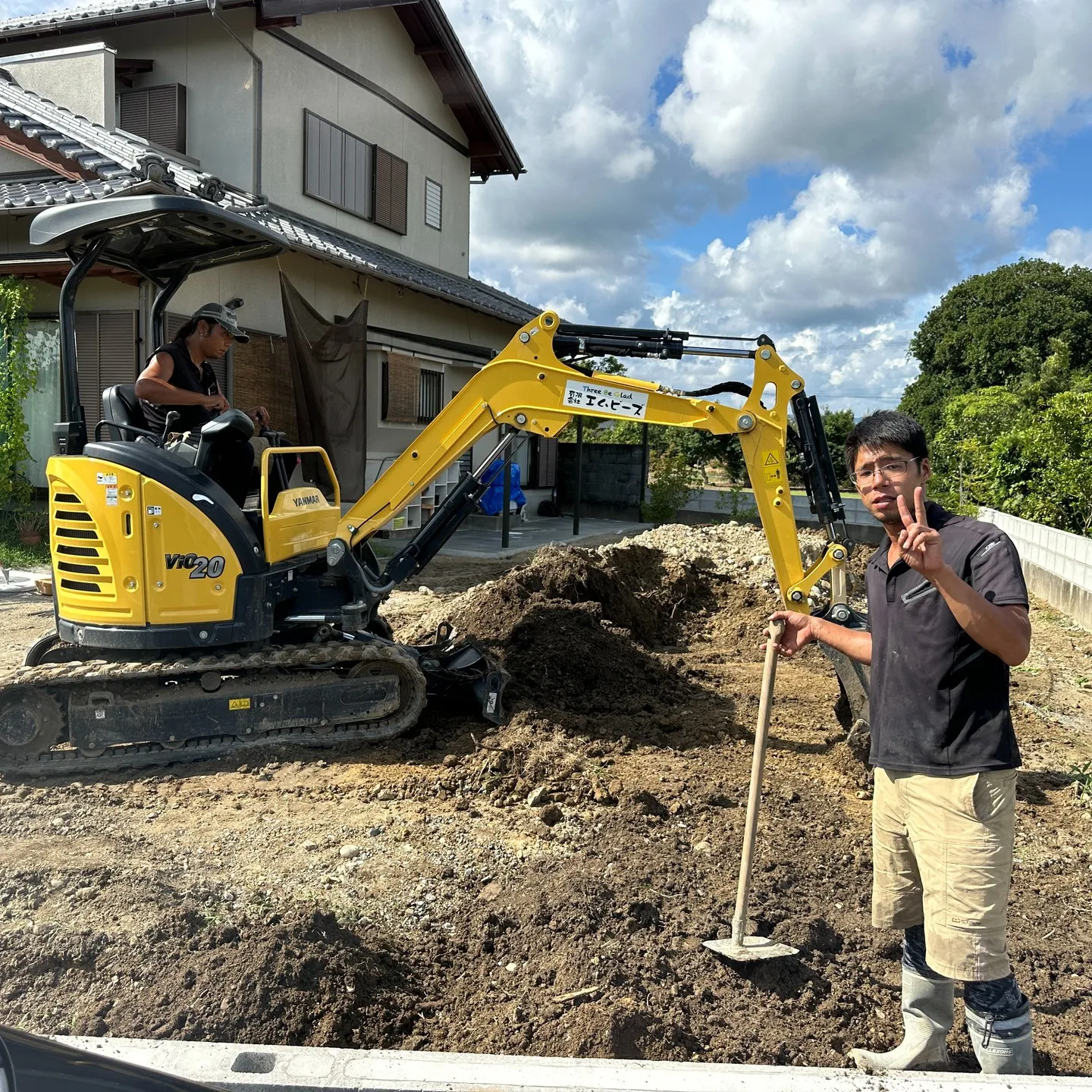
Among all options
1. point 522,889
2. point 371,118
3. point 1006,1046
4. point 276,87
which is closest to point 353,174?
point 371,118

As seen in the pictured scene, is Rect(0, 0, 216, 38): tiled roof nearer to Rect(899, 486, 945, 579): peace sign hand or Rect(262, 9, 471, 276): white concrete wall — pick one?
Rect(262, 9, 471, 276): white concrete wall

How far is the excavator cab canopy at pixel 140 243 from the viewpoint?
464cm

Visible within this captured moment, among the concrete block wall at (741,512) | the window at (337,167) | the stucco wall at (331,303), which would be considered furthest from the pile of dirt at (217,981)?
→ the concrete block wall at (741,512)

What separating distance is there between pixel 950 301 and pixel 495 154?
1016 inches

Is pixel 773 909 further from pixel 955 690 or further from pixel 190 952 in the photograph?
pixel 190 952

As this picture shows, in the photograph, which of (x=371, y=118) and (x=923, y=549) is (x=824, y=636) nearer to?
(x=923, y=549)

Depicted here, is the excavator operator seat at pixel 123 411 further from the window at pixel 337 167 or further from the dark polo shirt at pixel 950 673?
the window at pixel 337 167

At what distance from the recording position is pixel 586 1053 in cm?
274

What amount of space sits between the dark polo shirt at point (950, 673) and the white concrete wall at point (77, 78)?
40.5ft

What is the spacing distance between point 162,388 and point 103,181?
616 centimetres

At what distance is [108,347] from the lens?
10328mm

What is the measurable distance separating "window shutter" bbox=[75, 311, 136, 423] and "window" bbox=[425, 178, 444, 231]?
7.24 meters

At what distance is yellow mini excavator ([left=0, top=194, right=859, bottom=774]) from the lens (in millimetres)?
4871

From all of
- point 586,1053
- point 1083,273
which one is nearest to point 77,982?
point 586,1053
